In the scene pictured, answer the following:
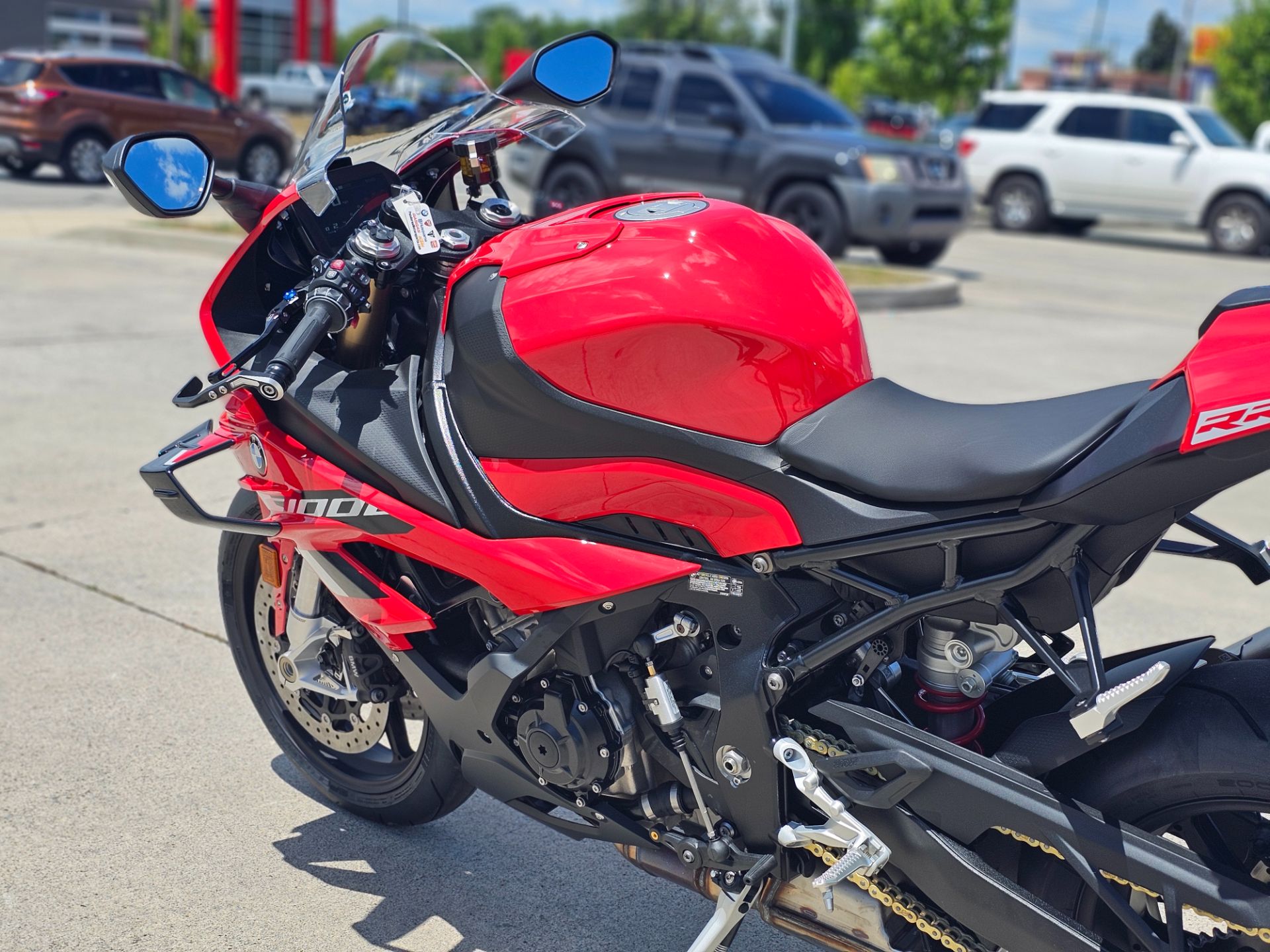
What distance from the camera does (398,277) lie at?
2.58 metres

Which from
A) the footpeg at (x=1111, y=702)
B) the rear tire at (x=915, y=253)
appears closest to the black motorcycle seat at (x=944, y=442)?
the footpeg at (x=1111, y=702)

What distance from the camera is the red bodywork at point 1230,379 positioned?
177 centimetres

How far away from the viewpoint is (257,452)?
2.75 meters

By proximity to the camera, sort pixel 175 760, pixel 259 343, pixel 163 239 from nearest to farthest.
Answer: pixel 259 343
pixel 175 760
pixel 163 239

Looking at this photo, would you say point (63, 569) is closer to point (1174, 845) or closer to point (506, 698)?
point (506, 698)

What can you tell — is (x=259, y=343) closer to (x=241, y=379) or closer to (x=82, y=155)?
(x=241, y=379)

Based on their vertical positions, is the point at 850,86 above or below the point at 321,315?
below

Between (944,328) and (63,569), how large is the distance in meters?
7.08

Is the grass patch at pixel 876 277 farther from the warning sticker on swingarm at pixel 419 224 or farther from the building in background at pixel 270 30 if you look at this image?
the building in background at pixel 270 30

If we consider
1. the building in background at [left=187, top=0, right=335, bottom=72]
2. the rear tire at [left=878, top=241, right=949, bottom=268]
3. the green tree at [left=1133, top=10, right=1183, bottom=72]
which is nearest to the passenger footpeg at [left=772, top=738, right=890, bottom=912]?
the rear tire at [left=878, top=241, right=949, bottom=268]

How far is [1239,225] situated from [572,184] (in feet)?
29.8

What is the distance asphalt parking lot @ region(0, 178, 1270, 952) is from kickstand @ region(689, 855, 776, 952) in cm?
48

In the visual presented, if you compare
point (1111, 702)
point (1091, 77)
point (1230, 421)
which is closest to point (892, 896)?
point (1111, 702)

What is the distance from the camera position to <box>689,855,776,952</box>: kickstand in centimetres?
228
